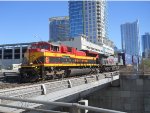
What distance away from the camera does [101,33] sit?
168 metres

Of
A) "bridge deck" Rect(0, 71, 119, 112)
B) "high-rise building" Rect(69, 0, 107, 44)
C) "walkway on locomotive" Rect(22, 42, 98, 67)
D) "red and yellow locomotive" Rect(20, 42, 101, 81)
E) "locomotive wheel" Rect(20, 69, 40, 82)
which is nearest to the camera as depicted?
"bridge deck" Rect(0, 71, 119, 112)

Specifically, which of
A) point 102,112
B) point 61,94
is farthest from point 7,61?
point 102,112

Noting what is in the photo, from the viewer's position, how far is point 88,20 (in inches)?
6678

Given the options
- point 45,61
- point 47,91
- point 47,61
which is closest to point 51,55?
point 47,61

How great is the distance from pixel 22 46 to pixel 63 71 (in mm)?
78876

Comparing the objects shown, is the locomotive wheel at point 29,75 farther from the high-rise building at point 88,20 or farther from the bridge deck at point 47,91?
the high-rise building at point 88,20

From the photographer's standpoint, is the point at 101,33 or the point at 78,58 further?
the point at 101,33

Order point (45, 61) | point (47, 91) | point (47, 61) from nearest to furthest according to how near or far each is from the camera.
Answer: point (47, 91)
point (45, 61)
point (47, 61)

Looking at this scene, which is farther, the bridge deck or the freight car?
the freight car

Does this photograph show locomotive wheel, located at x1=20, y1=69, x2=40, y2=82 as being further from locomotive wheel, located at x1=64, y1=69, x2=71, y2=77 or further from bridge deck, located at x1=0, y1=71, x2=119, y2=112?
locomotive wheel, located at x1=64, y1=69, x2=71, y2=77

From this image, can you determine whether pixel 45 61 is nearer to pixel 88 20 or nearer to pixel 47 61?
pixel 47 61

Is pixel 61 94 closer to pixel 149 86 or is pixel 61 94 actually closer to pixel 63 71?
pixel 63 71

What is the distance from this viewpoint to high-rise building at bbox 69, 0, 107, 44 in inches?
6550

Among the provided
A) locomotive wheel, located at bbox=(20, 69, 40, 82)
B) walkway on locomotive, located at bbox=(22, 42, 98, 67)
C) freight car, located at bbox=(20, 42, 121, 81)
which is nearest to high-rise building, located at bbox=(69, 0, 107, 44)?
walkway on locomotive, located at bbox=(22, 42, 98, 67)
